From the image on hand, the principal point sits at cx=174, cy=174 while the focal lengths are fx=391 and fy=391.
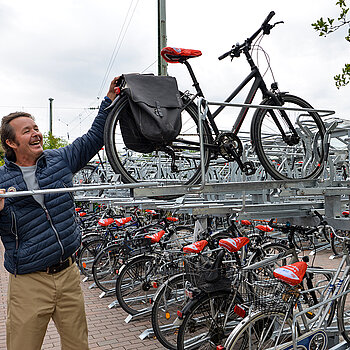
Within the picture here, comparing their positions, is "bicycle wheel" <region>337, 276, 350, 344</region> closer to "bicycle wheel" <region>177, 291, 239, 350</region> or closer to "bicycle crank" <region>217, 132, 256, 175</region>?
"bicycle wheel" <region>177, 291, 239, 350</region>

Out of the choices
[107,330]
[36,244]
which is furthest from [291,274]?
[107,330]

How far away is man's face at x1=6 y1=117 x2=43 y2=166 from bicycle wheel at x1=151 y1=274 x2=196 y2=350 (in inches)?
97.3

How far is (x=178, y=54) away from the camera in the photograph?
3.41 metres

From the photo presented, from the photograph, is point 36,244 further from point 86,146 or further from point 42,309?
point 86,146

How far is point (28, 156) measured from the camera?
2504mm

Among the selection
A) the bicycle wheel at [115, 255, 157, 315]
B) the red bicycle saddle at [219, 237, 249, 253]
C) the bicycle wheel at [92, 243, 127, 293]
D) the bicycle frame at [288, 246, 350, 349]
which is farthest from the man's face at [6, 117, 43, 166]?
the bicycle wheel at [92, 243, 127, 293]

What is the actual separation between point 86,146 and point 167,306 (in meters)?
2.51

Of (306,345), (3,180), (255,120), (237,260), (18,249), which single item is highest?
(255,120)

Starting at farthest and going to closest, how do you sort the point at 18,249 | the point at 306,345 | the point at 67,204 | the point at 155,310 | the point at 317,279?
the point at 155,310
the point at 317,279
the point at 306,345
the point at 67,204
the point at 18,249

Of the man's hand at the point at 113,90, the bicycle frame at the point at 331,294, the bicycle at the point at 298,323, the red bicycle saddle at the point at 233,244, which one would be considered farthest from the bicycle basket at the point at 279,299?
the man's hand at the point at 113,90

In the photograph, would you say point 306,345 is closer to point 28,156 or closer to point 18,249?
point 18,249

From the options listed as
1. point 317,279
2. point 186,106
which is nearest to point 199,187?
point 186,106

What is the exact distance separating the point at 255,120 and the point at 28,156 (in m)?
2.10

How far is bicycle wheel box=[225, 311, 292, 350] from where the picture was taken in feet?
9.59
